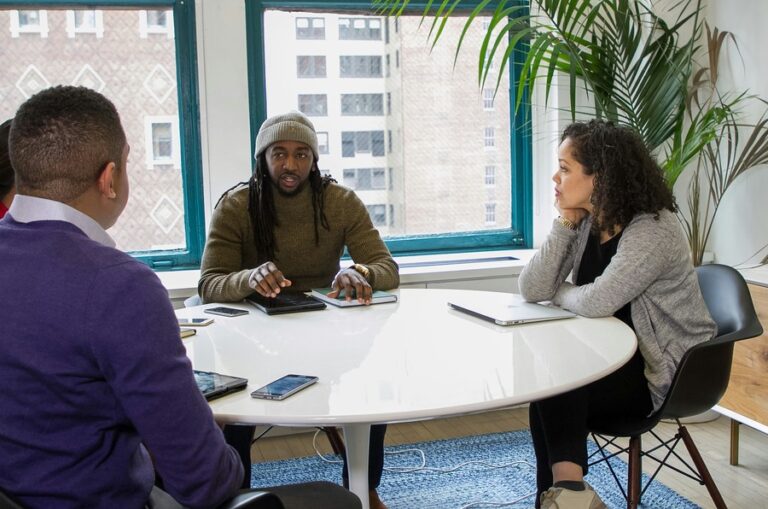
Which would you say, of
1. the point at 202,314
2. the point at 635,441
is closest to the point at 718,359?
the point at 635,441

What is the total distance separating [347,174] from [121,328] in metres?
2.89

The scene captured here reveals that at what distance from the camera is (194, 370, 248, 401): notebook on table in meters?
1.53

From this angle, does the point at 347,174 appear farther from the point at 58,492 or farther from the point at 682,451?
the point at 58,492

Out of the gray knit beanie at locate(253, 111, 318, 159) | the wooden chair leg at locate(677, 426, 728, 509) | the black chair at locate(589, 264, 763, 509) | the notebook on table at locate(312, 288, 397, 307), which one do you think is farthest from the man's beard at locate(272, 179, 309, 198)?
the wooden chair leg at locate(677, 426, 728, 509)

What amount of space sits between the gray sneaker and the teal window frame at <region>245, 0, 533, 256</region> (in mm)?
2254

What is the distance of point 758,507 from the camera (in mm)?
2727

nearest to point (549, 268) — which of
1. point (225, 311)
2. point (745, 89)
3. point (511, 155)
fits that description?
point (225, 311)

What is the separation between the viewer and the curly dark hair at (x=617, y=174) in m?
2.31

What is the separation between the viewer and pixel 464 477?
304 cm

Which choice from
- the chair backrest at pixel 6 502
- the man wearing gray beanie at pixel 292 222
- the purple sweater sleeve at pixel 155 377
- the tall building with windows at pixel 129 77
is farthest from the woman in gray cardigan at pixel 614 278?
the tall building with windows at pixel 129 77

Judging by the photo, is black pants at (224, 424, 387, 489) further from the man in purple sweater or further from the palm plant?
the palm plant

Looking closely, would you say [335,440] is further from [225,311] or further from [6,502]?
[6,502]

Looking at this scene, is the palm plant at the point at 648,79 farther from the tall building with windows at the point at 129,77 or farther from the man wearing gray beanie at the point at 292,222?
the tall building with windows at the point at 129,77

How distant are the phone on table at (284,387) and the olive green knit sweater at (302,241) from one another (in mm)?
1175
